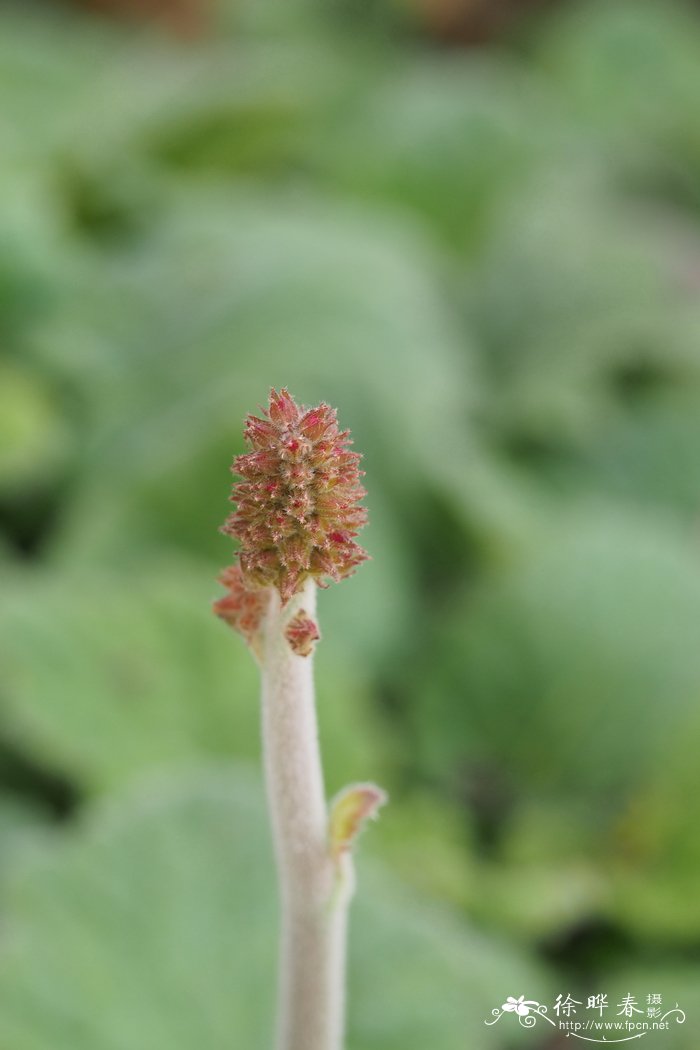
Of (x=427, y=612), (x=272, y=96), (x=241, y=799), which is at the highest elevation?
(x=272, y=96)

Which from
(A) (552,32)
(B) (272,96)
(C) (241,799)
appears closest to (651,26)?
(A) (552,32)

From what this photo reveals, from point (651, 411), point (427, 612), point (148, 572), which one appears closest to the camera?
point (148, 572)

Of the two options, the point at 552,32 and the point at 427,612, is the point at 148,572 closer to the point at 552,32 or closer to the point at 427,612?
the point at 427,612

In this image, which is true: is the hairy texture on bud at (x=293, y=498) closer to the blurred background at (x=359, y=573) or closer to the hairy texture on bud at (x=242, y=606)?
the hairy texture on bud at (x=242, y=606)

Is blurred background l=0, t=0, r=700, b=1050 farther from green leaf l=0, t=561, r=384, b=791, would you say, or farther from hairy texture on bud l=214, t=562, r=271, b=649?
hairy texture on bud l=214, t=562, r=271, b=649

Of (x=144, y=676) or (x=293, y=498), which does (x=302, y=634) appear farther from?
(x=144, y=676)

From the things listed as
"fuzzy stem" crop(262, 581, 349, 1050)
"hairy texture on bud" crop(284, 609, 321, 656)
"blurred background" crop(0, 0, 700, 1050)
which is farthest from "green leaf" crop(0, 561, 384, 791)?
"hairy texture on bud" crop(284, 609, 321, 656)

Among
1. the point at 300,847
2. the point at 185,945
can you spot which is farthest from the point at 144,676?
the point at 300,847
